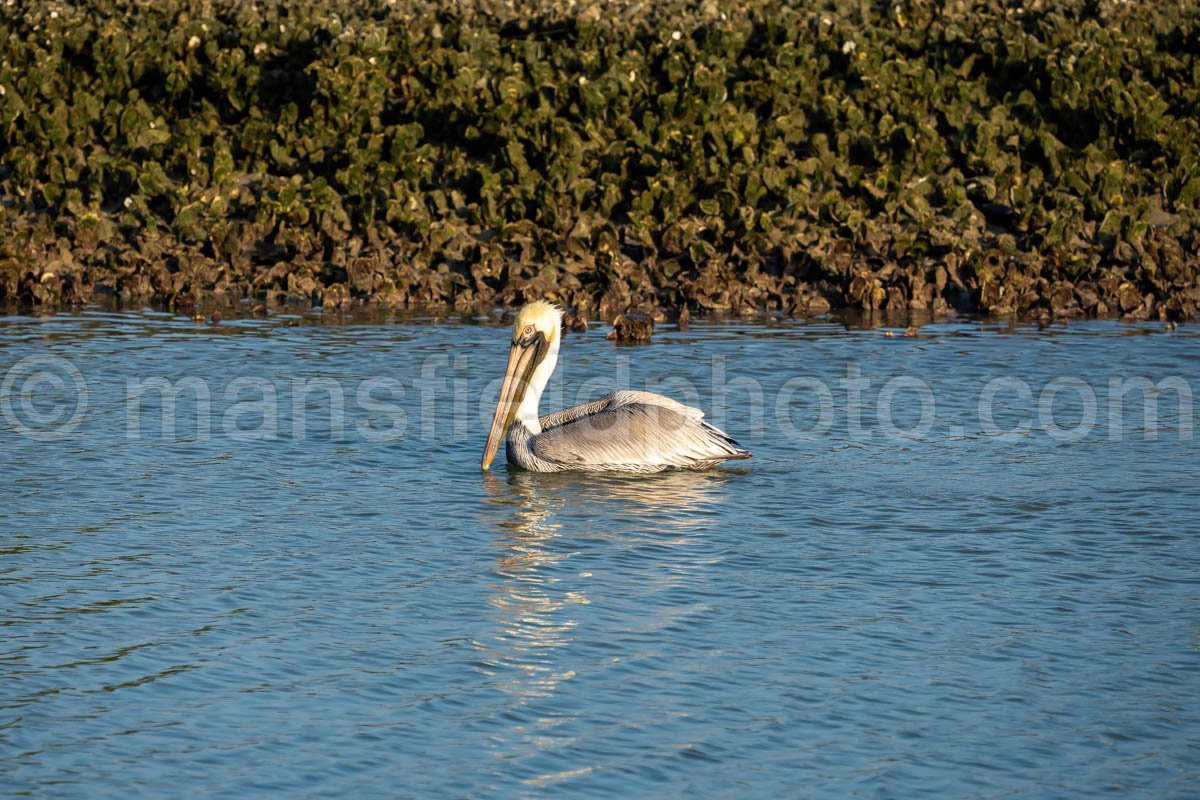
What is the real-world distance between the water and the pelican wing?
0.56 ft

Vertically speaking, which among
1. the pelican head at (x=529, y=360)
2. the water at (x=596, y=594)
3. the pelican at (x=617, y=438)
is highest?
the pelican head at (x=529, y=360)

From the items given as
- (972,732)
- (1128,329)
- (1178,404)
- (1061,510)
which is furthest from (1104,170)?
(972,732)

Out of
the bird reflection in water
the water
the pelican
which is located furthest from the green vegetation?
the bird reflection in water

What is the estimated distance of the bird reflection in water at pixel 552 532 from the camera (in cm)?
845

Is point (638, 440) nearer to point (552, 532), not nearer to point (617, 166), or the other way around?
point (552, 532)

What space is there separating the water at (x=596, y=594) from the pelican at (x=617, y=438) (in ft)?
0.53

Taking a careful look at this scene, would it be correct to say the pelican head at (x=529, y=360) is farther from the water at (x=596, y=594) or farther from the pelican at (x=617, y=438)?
the water at (x=596, y=594)

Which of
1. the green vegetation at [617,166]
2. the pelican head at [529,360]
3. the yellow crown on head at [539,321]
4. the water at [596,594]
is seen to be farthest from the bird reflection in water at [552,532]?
A: the green vegetation at [617,166]

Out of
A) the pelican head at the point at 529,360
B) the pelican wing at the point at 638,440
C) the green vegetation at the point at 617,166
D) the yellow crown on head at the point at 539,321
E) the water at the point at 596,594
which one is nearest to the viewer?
the water at the point at 596,594

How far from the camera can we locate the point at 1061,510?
36.8 feet

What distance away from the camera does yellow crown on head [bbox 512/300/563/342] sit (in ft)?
42.9

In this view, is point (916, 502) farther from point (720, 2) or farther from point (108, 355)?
point (720, 2)

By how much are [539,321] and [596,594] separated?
4.06 m

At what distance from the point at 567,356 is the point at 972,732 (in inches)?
383
